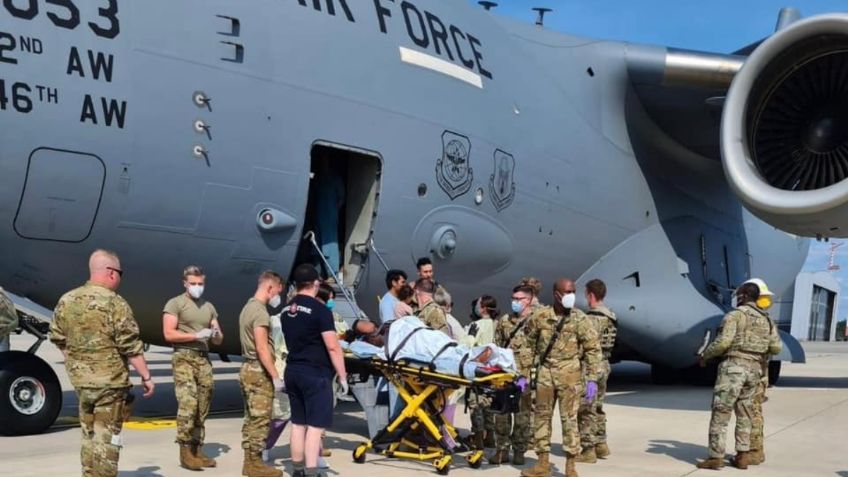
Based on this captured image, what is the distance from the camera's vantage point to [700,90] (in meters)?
12.9

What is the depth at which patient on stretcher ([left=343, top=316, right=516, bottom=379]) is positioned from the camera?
6.79 m

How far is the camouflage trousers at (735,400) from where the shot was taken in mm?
7293

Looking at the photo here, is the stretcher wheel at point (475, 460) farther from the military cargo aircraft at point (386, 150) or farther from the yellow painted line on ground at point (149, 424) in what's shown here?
the yellow painted line on ground at point (149, 424)

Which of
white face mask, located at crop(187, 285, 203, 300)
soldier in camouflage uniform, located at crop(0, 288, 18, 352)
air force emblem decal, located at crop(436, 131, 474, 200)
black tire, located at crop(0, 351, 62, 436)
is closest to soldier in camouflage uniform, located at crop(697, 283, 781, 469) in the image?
air force emblem decal, located at crop(436, 131, 474, 200)

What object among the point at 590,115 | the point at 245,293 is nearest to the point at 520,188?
the point at 590,115

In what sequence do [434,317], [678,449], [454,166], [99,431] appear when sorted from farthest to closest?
[454,166] < [678,449] < [434,317] < [99,431]

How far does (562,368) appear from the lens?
6707 millimetres

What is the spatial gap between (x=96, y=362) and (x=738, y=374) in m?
4.61

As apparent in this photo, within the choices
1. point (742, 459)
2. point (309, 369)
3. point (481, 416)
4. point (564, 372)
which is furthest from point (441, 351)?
point (742, 459)

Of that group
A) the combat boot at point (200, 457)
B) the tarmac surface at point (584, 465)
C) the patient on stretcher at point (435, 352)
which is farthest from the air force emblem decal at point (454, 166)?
the combat boot at point (200, 457)

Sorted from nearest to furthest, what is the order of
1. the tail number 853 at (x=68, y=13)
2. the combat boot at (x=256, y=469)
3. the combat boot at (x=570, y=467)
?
the combat boot at (x=256, y=469), the combat boot at (x=570, y=467), the tail number 853 at (x=68, y=13)

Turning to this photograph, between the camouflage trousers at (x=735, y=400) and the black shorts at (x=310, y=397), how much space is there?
9.99 ft

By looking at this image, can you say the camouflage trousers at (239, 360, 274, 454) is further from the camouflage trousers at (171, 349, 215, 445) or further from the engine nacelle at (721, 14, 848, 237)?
the engine nacelle at (721, 14, 848, 237)

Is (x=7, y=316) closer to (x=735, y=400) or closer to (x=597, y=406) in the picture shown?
(x=597, y=406)
